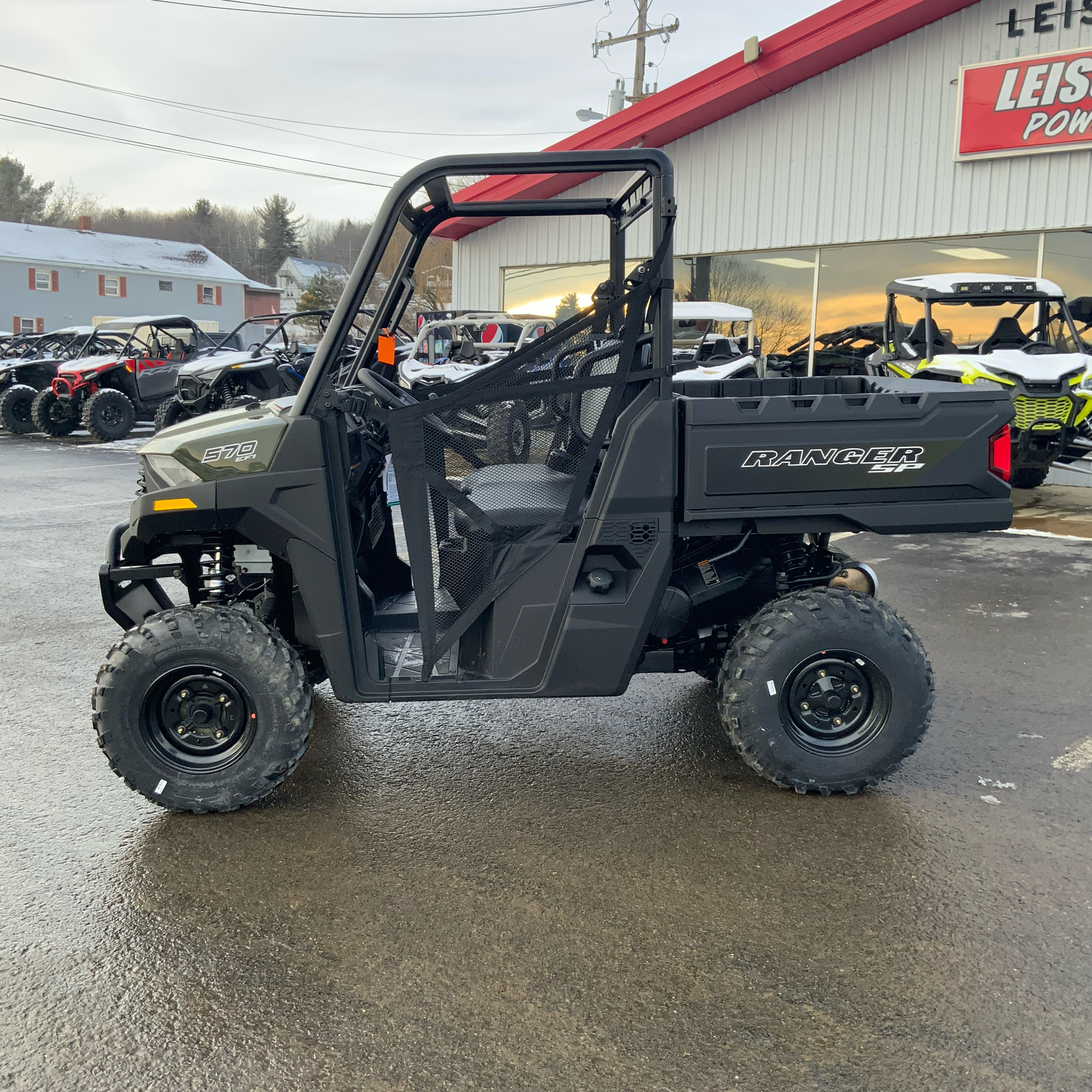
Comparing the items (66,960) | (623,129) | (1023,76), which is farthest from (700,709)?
(623,129)

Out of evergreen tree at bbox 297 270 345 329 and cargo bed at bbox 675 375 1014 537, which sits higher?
evergreen tree at bbox 297 270 345 329

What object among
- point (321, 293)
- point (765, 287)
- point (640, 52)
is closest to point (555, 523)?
point (765, 287)

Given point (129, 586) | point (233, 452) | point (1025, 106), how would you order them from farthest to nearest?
point (1025, 106)
point (129, 586)
point (233, 452)

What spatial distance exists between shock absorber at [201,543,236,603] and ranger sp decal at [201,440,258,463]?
427 mm

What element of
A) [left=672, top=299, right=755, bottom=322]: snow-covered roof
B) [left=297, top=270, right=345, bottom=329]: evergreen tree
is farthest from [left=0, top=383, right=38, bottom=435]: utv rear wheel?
[left=297, top=270, right=345, bottom=329]: evergreen tree

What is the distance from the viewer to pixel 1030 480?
1123cm

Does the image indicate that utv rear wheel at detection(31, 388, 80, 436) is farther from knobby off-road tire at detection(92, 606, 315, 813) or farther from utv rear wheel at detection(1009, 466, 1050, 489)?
knobby off-road tire at detection(92, 606, 315, 813)

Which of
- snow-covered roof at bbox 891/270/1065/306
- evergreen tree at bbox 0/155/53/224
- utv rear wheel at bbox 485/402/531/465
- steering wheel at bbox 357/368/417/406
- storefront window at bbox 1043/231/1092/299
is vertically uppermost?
evergreen tree at bbox 0/155/53/224

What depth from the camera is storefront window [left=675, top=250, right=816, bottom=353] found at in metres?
14.5

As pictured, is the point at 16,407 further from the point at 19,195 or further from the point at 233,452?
the point at 19,195

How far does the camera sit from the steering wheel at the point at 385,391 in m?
3.50

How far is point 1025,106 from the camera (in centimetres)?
1223

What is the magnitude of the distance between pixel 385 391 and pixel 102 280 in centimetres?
5740

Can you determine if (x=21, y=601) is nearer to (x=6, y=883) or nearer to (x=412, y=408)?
(x=6, y=883)
